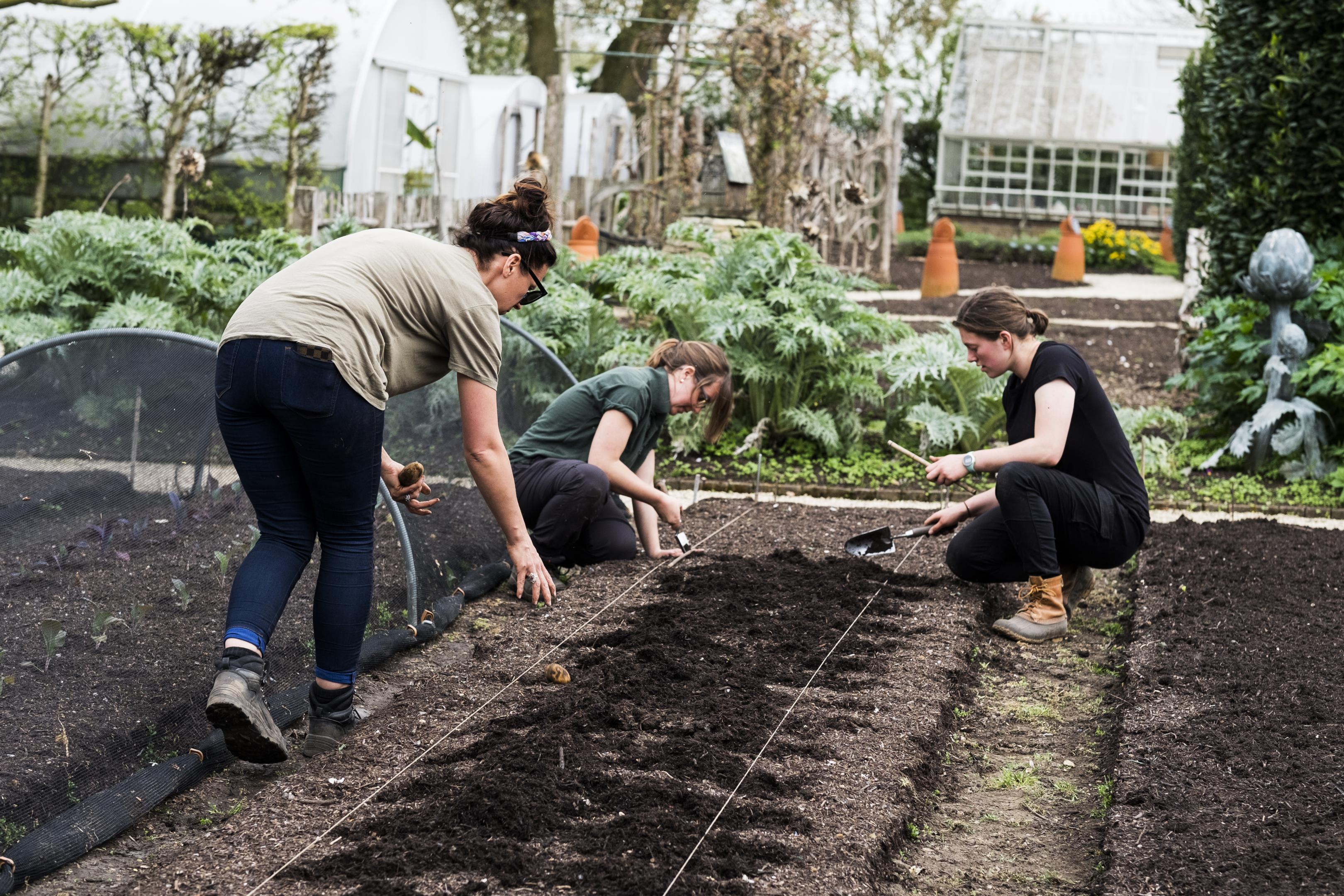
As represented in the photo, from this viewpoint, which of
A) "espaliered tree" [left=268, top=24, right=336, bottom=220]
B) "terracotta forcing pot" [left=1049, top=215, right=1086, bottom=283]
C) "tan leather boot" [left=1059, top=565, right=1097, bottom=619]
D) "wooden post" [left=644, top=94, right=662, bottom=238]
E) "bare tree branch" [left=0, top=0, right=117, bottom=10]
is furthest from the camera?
"terracotta forcing pot" [left=1049, top=215, right=1086, bottom=283]

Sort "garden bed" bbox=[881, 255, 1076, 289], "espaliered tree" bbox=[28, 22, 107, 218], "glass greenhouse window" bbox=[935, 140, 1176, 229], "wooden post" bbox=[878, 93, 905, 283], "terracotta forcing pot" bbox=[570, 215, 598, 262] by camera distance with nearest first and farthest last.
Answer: "espaliered tree" bbox=[28, 22, 107, 218], "terracotta forcing pot" bbox=[570, 215, 598, 262], "wooden post" bbox=[878, 93, 905, 283], "garden bed" bbox=[881, 255, 1076, 289], "glass greenhouse window" bbox=[935, 140, 1176, 229]

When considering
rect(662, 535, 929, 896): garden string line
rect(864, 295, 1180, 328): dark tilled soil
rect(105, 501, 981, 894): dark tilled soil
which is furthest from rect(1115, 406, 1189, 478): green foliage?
rect(864, 295, 1180, 328): dark tilled soil

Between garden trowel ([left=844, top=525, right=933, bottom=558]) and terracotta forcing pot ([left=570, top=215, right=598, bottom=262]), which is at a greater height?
terracotta forcing pot ([left=570, top=215, right=598, bottom=262])

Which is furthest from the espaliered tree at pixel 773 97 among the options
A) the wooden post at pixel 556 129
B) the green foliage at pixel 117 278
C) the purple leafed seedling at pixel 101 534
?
the purple leafed seedling at pixel 101 534

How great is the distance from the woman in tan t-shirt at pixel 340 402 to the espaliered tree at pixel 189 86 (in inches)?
437

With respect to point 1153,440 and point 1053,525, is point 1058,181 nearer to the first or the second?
point 1153,440

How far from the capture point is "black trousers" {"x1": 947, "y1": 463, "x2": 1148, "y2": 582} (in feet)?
14.9

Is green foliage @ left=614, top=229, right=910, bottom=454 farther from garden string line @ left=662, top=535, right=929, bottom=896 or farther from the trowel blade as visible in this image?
garden string line @ left=662, top=535, right=929, bottom=896

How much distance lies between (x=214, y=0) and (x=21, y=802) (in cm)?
1421

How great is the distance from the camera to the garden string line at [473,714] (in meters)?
2.55

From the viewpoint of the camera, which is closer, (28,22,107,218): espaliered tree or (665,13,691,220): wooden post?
(28,22,107,218): espaliered tree

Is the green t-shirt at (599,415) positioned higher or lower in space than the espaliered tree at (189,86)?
lower

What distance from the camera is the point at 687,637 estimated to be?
162 inches

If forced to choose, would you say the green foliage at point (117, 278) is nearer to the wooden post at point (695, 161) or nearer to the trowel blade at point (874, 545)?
the trowel blade at point (874, 545)
